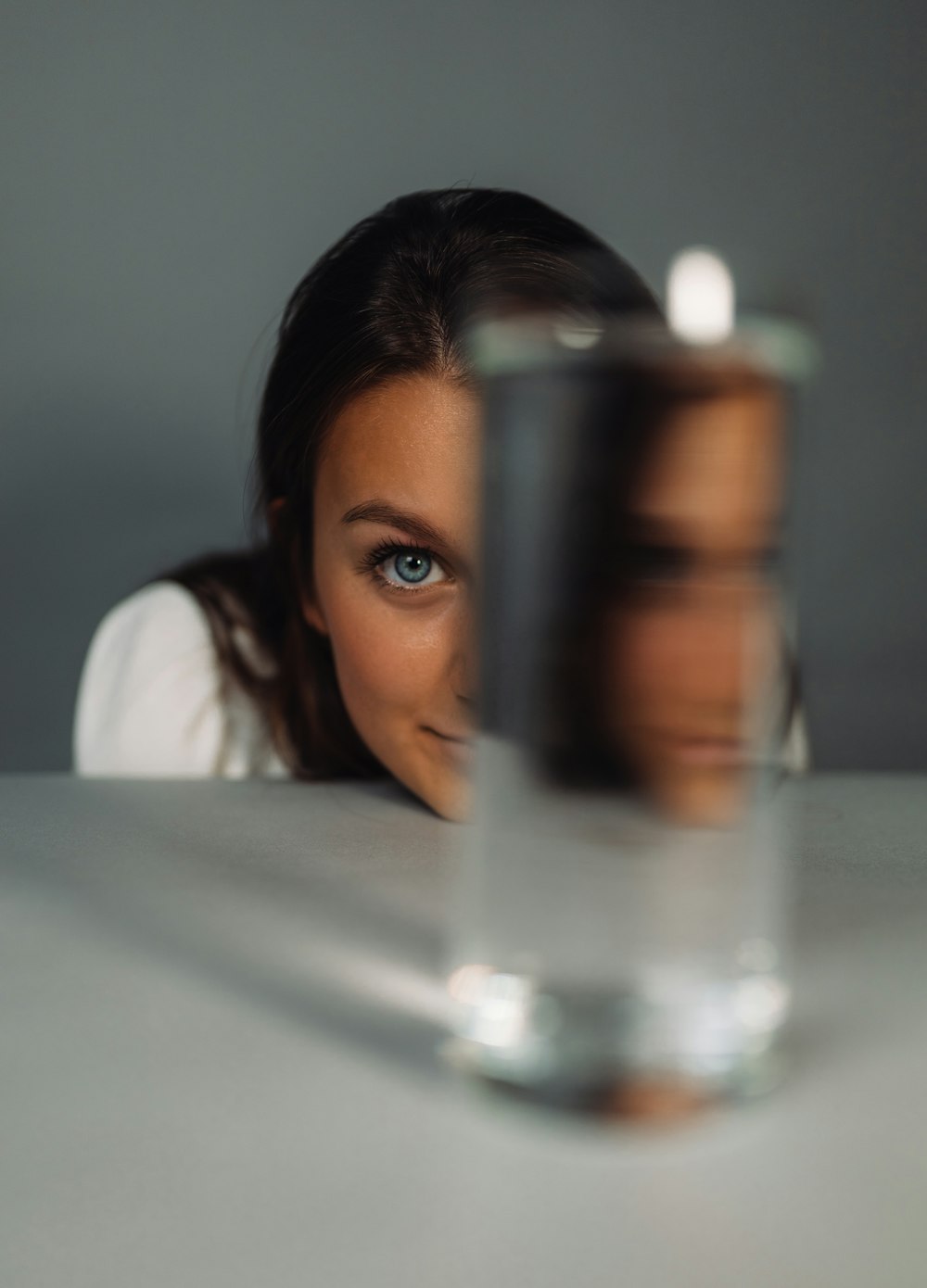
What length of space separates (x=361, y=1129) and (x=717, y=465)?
15 cm

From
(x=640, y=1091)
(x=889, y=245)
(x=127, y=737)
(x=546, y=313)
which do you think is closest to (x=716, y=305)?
(x=546, y=313)

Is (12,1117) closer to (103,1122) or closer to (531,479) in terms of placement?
(103,1122)

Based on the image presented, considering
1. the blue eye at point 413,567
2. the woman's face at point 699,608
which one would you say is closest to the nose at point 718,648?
the woman's face at point 699,608

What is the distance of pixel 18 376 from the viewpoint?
4.95 feet

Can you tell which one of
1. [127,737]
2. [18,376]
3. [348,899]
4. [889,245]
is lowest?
[127,737]

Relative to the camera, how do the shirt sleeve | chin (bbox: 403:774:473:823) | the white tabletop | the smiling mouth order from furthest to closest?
the shirt sleeve < the smiling mouth < chin (bbox: 403:774:473:823) < the white tabletop

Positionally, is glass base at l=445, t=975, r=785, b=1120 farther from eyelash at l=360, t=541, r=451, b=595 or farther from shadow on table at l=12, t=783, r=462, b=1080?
eyelash at l=360, t=541, r=451, b=595

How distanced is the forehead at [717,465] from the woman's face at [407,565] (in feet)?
1.49

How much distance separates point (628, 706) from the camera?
9.6 inches

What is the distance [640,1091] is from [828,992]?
95mm

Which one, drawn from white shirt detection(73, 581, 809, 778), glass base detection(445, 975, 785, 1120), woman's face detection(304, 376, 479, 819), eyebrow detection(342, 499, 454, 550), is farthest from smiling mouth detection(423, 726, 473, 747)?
glass base detection(445, 975, 785, 1120)

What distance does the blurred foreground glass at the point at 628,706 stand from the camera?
0.24 meters

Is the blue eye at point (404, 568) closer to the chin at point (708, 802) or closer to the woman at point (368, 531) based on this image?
the woman at point (368, 531)

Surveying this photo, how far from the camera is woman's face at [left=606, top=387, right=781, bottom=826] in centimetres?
24
